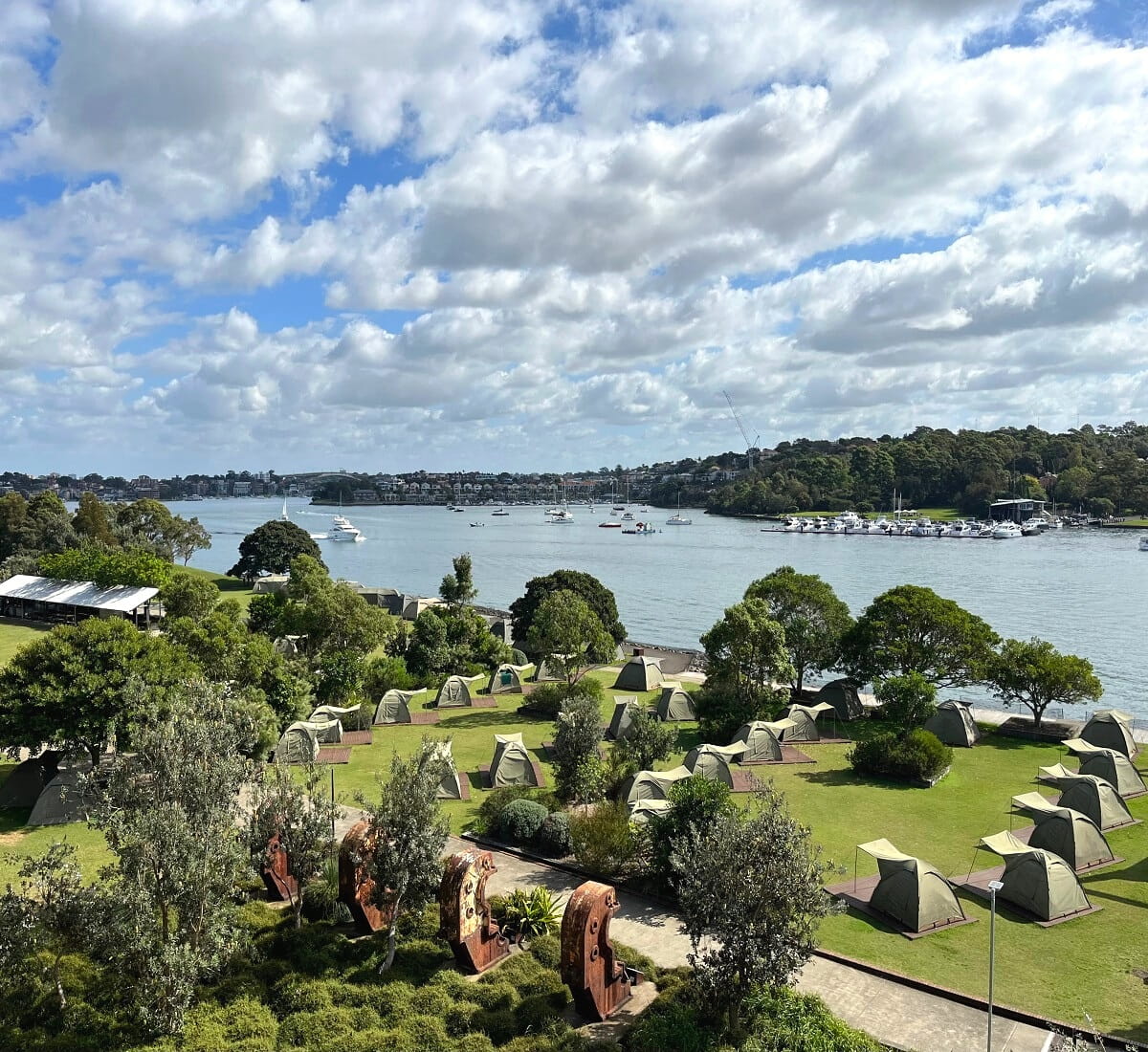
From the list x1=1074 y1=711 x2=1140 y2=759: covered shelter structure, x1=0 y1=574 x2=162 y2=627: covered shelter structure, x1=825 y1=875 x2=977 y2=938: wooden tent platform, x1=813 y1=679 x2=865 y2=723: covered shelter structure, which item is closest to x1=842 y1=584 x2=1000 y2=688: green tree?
x1=813 y1=679 x2=865 y2=723: covered shelter structure

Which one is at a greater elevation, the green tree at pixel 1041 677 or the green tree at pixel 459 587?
the green tree at pixel 459 587

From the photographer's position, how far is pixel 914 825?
21.9 m

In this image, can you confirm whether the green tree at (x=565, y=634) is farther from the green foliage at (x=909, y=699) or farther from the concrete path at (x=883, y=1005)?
the concrete path at (x=883, y=1005)

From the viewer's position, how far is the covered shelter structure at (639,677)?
39875 millimetres

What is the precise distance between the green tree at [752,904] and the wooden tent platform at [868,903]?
13.2 ft

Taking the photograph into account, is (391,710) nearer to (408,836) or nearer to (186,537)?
(408,836)

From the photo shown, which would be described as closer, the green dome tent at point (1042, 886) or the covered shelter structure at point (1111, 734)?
the green dome tent at point (1042, 886)

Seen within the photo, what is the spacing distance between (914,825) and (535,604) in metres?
30.9

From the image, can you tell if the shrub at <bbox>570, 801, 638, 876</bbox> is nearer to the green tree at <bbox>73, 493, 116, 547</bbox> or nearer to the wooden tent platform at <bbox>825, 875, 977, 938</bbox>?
the wooden tent platform at <bbox>825, 875, 977, 938</bbox>

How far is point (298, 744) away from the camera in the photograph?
28.0m

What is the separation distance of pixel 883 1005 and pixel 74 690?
2034 centimetres

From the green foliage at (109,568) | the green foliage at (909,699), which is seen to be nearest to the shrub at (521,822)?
Answer: the green foliage at (909,699)

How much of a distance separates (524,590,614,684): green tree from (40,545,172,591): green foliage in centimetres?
3029

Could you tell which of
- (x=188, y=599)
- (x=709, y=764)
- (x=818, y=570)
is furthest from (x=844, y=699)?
(x=818, y=570)
